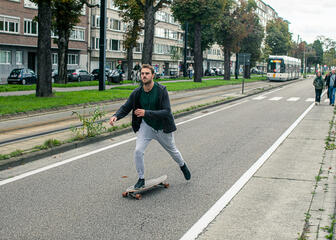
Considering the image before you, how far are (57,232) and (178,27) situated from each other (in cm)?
8300

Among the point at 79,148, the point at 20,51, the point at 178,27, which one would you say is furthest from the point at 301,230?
the point at 178,27

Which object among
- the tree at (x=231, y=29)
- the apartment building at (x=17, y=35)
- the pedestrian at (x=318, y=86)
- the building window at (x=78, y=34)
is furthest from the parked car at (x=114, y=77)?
the tree at (x=231, y=29)

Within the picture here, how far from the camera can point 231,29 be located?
57.5 metres

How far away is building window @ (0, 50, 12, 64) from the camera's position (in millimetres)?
→ 46875

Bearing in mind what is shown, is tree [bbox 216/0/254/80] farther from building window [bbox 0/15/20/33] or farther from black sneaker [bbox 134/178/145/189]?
black sneaker [bbox 134/178/145/189]

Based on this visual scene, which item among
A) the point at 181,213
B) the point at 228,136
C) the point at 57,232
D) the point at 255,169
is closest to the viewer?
the point at 57,232

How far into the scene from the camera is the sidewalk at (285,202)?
191 inches

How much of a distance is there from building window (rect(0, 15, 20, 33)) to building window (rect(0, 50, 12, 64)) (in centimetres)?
215

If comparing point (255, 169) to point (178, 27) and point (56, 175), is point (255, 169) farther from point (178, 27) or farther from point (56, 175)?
point (178, 27)

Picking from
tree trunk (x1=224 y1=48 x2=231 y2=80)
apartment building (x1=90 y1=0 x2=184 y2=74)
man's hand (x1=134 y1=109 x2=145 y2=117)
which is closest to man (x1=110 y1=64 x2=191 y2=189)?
man's hand (x1=134 y1=109 x2=145 y2=117)

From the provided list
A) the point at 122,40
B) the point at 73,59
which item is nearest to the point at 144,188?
the point at 73,59

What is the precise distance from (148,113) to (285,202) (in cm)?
208

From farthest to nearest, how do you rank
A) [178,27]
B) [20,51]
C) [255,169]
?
[178,27] → [20,51] → [255,169]

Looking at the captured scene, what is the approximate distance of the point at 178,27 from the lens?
85.7 metres
